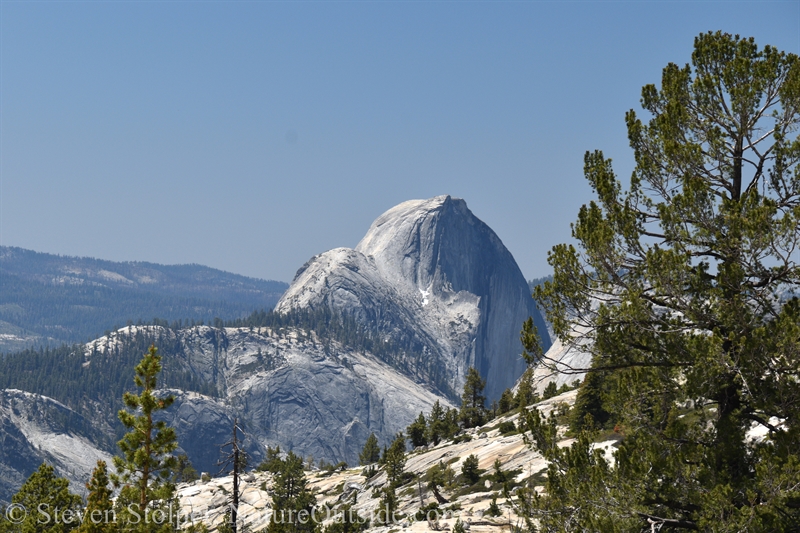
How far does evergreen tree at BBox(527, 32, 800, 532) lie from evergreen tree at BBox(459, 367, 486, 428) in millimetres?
67728

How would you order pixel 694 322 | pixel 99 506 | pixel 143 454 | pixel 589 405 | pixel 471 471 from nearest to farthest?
1. pixel 694 322
2. pixel 99 506
3. pixel 143 454
4. pixel 589 405
5. pixel 471 471

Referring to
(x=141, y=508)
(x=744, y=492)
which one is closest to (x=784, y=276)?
(x=744, y=492)

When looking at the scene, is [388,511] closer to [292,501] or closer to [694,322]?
[292,501]

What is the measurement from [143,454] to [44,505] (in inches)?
573

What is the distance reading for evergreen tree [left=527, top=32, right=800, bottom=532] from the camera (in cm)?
1467

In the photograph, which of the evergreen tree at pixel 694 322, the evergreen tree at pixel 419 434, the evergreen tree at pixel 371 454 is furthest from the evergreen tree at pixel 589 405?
the evergreen tree at pixel 371 454

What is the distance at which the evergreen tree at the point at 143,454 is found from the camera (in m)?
22.5

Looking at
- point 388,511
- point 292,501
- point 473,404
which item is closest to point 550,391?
point 473,404

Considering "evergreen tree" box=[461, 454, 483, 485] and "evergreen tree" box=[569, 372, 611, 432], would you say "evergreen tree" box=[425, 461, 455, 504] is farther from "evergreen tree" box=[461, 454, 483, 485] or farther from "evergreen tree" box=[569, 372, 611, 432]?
"evergreen tree" box=[569, 372, 611, 432]

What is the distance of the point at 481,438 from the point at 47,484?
39.9 meters

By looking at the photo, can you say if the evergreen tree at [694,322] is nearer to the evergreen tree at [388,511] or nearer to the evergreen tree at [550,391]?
the evergreen tree at [388,511]

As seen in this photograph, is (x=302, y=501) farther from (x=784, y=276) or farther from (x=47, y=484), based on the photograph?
(x=784, y=276)

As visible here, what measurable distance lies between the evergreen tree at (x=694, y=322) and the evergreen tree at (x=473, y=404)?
222 ft

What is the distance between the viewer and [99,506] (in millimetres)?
21281
